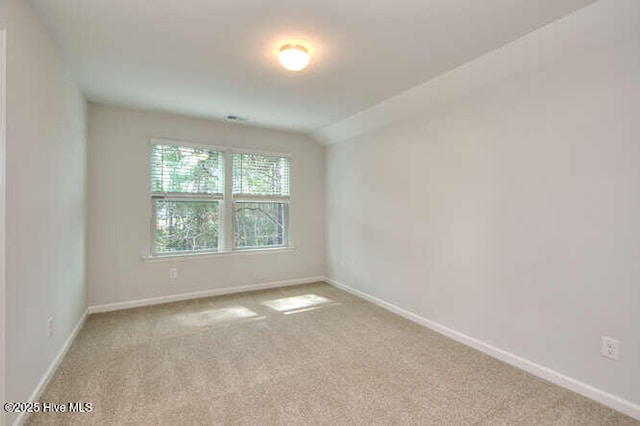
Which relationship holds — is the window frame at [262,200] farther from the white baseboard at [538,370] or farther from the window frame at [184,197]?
the white baseboard at [538,370]

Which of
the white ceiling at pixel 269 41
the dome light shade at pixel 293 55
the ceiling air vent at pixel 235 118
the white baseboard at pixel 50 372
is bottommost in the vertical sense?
the white baseboard at pixel 50 372

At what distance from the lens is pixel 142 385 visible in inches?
85.4

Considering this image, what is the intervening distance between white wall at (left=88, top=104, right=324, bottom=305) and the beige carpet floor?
53 centimetres

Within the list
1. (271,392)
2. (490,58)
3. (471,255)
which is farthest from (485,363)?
Answer: (490,58)

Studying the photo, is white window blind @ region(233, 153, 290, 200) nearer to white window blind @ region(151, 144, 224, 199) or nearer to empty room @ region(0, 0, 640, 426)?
white window blind @ region(151, 144, 224, 199)

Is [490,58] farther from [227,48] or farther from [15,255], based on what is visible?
[15,255]

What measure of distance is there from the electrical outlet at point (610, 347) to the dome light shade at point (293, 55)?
112 inches

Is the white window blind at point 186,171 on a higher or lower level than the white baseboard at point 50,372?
higher

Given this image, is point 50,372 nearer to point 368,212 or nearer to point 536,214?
point 368,212

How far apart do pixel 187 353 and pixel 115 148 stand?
264cm

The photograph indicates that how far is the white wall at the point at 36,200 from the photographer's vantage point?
5.44ft

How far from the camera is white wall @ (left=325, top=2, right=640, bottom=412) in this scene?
194 cm

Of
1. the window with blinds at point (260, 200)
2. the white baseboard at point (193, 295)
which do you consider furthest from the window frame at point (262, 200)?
the white baseboard at point (193, 295)

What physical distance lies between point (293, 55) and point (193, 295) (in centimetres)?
339
